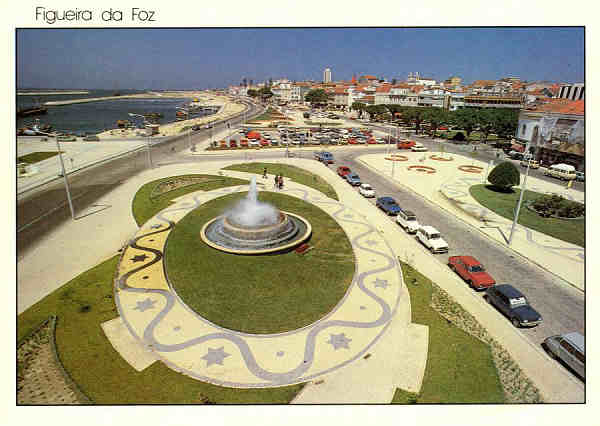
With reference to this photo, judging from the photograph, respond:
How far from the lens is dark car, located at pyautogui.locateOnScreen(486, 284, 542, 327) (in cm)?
1956

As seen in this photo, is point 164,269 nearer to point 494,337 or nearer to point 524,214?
point 494,337

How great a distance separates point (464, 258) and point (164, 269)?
22978 millimetres

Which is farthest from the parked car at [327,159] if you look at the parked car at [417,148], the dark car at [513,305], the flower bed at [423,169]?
the dark car at [513,305]

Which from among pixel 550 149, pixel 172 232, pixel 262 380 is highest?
pixel 550 149

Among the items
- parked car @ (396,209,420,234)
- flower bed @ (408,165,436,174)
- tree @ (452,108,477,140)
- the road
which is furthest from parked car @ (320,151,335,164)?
tree @ (452,108,477,140)

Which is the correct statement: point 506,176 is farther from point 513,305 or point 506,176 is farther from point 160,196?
point 160,196

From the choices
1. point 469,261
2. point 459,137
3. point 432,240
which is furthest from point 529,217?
point 459,137

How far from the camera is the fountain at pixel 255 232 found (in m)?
27.1

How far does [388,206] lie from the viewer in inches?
1479

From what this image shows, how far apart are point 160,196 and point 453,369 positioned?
36.1 m

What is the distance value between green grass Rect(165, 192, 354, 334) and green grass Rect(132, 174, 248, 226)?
6707 millimetres
